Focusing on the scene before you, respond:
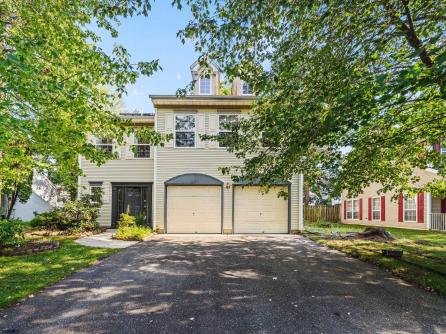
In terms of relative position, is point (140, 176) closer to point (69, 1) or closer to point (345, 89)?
point (69, 1)

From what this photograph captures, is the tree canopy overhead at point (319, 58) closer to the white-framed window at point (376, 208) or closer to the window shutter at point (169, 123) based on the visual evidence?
the window shutter at point (169, 123)

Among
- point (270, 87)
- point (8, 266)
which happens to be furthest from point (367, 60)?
point (8, 266)

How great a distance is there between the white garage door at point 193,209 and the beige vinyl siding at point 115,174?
2.07m

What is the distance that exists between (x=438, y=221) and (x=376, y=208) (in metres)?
5.64

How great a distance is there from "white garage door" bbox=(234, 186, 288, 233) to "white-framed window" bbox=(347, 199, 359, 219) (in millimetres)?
13891

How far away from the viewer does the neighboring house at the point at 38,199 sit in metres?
20.9

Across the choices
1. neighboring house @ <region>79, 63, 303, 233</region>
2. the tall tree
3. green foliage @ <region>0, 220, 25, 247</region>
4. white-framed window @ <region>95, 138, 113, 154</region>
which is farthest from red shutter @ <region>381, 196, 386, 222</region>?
green foliage @ <region>0, 220, 25, 247</region>

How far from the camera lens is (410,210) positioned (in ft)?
60.1

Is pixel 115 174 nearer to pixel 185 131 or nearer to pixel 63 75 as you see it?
pixel 185 131

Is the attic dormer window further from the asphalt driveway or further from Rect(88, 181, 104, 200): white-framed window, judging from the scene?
the asphalt driveway

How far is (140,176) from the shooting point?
49.1 ft

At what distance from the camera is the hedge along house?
16.6 m

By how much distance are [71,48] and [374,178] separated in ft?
27.5

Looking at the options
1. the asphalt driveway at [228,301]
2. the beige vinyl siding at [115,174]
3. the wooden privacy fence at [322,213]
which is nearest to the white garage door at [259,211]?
the beige vinyl siding at [115,174]
